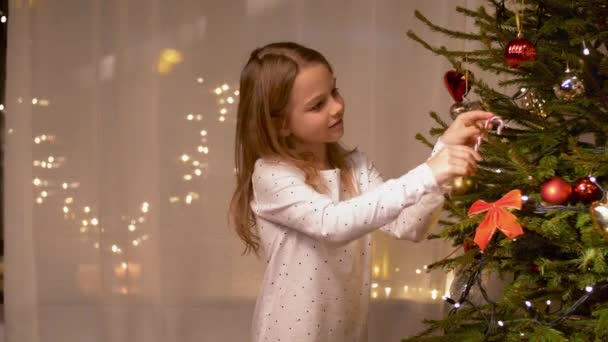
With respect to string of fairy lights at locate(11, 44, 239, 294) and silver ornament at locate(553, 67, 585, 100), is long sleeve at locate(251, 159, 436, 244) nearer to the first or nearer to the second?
silver ornament at locate(553, 67, 585, 100)

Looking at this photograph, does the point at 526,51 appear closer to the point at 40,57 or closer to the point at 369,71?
the point at 369,71

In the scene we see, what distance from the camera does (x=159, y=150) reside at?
240cm

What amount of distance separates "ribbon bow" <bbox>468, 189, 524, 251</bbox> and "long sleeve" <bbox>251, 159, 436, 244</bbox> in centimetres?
14

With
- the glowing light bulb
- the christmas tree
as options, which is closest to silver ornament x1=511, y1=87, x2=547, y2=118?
the christmas tree

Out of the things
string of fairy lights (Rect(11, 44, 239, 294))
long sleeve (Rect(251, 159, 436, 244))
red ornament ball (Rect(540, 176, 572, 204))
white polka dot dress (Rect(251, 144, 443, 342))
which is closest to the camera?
red ornament ball (Rect(540, 176, 572, 204))

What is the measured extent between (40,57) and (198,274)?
848 millimetres

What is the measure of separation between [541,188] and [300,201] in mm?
499

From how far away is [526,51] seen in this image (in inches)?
49.9

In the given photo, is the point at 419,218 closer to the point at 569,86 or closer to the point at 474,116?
the point at 474,116

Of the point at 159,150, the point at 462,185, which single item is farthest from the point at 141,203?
the point at 462,185

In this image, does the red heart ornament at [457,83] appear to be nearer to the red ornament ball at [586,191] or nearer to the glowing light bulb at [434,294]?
A: the red ornament ball at [586,191]

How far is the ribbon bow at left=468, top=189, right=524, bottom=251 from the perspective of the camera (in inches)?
48.4

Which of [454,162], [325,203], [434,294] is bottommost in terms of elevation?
[434,294]

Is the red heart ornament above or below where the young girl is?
above
